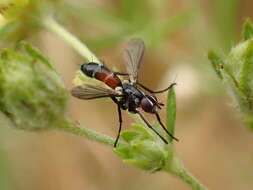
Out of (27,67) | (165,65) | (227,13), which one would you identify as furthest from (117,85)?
(165,65)

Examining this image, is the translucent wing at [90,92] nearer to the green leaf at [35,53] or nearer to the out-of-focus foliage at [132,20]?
the green leaf at [35,53]

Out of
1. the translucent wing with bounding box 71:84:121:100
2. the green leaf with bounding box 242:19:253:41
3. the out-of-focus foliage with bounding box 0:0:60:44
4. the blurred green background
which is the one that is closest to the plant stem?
the out-of-focus foliage with bounding box 0:0:60:44

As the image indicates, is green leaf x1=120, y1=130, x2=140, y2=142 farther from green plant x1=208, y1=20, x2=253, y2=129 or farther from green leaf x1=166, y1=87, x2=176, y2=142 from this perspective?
green plant x1=208, y1=20, x2=253, y2=129

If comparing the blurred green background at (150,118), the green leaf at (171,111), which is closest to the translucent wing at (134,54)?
the green leaf at (171,111)

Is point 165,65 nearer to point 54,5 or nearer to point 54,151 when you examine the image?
point 54,151

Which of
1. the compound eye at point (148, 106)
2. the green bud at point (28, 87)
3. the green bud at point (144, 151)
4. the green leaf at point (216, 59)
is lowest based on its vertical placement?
the green bud at point (144, 151)
